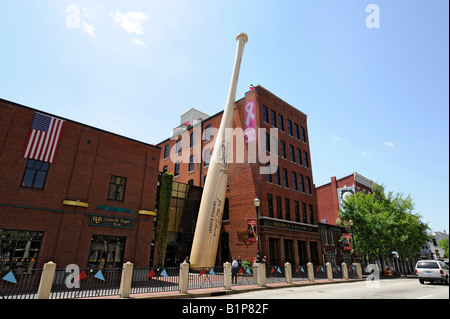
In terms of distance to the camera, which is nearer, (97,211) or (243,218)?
(97,211)

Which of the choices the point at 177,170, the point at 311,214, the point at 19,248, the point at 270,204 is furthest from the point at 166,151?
the point at 19,248

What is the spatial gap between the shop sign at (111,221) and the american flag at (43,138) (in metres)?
4.66

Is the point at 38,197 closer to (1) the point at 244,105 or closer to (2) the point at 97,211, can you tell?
(2) the point at 97,211

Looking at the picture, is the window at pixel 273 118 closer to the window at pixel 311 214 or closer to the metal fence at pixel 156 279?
the window at pixel 311 214

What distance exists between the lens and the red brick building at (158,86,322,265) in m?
26.7

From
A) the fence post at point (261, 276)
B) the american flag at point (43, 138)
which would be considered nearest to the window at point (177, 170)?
the american flag at point (43, 138)

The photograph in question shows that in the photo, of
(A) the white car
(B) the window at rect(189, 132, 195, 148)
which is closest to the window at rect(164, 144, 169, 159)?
(B) the window at rect(189, 132, 195, 148)

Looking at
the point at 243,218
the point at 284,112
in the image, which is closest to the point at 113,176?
the point at 243,218

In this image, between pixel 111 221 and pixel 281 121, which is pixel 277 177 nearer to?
pixel 281 121

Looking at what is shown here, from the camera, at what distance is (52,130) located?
16.7 m

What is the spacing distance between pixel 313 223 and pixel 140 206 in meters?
22.9
